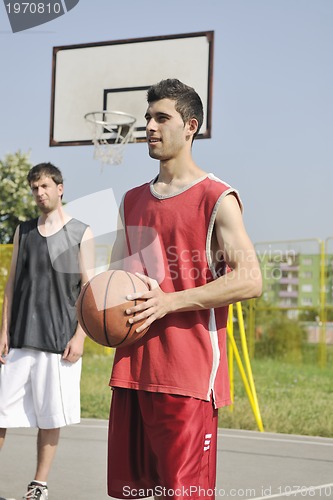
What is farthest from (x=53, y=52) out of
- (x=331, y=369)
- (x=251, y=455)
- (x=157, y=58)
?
(x=331, y=369)

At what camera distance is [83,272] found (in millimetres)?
5836

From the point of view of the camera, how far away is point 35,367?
225 inches

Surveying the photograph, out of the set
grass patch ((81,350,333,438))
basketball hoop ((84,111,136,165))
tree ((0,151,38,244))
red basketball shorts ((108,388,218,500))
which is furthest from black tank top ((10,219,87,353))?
tree ((0,151,38,244))

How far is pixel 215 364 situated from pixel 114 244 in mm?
685

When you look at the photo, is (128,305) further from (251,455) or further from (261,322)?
(261,322)

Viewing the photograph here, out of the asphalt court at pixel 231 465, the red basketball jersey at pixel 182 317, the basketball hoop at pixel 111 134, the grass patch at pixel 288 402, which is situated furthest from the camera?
the basketball hoop at pixel 111 134

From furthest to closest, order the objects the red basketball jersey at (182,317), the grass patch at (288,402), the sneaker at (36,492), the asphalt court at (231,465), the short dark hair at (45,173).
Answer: the grass patch at (288,402)
the asphalt court at (231,465)
the short dark hair at (45,173)
the sneaker at (36,492)
the red basketball jersey at (182,317)

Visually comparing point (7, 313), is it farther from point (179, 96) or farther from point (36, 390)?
point (179, 96)

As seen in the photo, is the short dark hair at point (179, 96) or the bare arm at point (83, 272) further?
the bare arm at point (83, 272)

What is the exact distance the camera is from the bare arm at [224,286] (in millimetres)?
3430

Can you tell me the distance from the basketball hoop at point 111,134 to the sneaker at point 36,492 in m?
5.80

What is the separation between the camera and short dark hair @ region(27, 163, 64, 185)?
5.82 metres

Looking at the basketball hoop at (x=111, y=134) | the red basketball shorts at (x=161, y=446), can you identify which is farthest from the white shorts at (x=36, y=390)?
the basketball hoop at (x=111, y=134)

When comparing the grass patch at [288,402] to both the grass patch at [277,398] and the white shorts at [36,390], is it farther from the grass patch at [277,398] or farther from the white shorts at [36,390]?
the white shorts at [36,390]
